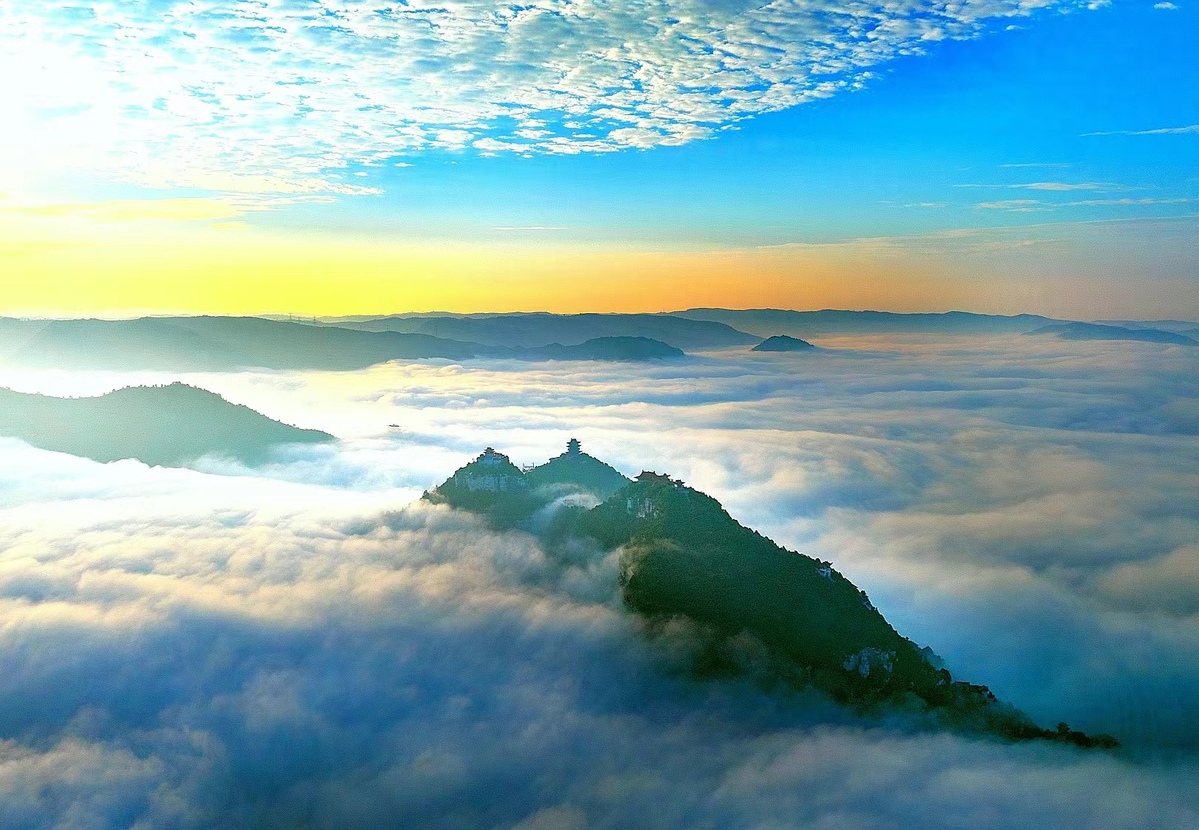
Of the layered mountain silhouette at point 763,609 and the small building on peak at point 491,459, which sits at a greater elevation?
the small building on peak at point 491,459

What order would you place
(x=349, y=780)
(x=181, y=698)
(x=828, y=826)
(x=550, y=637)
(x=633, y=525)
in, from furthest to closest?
(x=633, y=525), (x=550, y=637), (x=181, y=698), (x=349, y=780), (x=828, y=826)

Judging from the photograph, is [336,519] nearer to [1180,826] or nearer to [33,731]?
[33,731]

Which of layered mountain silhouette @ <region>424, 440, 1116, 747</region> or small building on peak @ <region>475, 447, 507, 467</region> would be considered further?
small building on peak @ <region>475, 447, 507, 467</region>

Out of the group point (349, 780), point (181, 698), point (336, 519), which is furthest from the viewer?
point (336, 519)

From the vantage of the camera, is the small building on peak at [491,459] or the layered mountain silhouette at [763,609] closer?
the layered mountain silhouette at [763,609]

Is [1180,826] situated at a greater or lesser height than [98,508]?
lesser

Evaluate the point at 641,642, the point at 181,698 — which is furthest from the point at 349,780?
the point at 641,642

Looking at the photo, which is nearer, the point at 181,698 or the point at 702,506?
the point at 181,698

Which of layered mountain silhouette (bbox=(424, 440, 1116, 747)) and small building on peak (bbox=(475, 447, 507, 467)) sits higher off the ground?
small building on peak (bbox=(475, 447, 507, 467))
